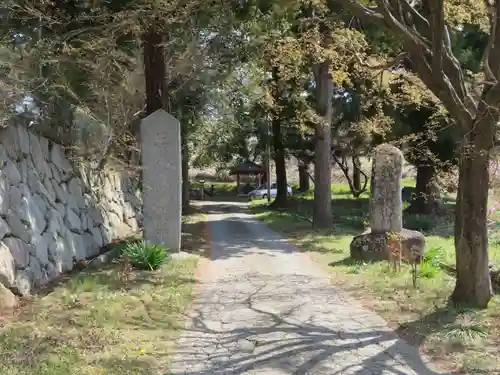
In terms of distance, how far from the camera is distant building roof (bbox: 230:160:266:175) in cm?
5014

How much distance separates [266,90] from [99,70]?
24.8 feet

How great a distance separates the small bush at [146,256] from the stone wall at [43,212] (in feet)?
4.72

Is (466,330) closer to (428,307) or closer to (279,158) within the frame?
(428,307)

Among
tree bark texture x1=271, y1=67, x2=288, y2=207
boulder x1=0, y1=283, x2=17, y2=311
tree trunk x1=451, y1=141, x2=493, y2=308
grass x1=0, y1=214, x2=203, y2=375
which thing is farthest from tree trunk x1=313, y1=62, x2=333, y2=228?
boulder x1=0, y1=283, x2=17, y2=311

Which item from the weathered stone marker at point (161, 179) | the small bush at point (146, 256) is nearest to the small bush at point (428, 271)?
the small bush at point (146, 256)

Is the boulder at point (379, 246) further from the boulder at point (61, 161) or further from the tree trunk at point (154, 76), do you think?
the boulder at point (61, 161)

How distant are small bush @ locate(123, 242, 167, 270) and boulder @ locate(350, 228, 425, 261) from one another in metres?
4.16

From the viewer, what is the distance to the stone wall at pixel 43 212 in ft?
28.8

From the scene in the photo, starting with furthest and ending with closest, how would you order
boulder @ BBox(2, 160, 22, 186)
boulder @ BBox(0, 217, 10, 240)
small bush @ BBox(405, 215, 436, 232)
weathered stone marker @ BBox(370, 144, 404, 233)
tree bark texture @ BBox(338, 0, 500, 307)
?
small bush @ BBox(405, 215, 436, 232) → weathered stone marker @ BBox(370, 144, 404, 233) → boulder @ BBox(2, 160, 22, 186) → boulder @ BBox(0, 217, 10, 240) → tree bark texture @ BBox(338, 0, 500, 307)

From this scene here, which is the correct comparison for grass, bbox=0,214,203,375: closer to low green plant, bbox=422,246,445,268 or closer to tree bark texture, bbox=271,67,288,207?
low green plant, bbox=422,246,445,268

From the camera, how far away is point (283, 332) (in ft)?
21.7

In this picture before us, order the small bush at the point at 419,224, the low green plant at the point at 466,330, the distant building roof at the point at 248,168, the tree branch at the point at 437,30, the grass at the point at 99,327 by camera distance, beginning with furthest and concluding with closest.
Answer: the distant building roof at the point at 248,168 < the small bush at the point at 419,224 < the tree branch at the point at 437,30 < the low green plant at the point at 466,330 < the grass at the point at 99,327

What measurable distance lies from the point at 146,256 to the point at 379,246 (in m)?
4.78

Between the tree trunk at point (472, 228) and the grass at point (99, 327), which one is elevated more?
the tree trunk at point (472, 228)
